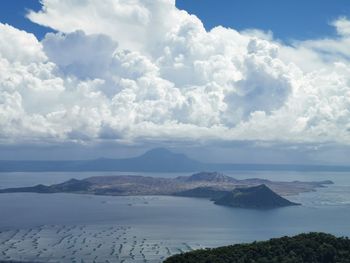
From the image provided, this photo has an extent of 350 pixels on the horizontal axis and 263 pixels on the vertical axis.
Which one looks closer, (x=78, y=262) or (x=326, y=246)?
(x=326, y=246)

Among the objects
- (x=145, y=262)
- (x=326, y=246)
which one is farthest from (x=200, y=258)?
(x=145, y=262)

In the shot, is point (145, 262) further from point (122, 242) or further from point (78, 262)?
point (122, 242)

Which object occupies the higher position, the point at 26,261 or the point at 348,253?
the point at 348,253

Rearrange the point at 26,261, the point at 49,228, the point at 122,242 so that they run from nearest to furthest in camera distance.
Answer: the point at 26,261 → the point at 122,242 → the point at 49,228

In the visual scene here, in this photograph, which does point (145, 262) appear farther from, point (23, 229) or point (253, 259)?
point (23, 229)

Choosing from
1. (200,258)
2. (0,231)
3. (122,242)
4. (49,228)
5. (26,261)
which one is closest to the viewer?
(200,258)

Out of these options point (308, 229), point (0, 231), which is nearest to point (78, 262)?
point (0, 231)
